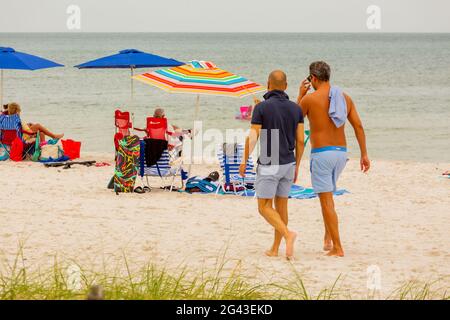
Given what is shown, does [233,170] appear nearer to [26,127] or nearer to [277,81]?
[277,81]

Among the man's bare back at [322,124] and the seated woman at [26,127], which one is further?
the seated woman at [26,127]

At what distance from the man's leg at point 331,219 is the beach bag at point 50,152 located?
24.8 feet

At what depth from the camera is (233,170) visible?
1122cm

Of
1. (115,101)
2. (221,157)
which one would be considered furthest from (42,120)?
(221,157)

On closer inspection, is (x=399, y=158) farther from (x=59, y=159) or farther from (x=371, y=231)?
(x=371, y=231)

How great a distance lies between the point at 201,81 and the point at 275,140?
14.0ft

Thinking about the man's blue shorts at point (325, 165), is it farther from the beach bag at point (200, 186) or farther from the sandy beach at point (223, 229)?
the beach bag at point (200, 186)

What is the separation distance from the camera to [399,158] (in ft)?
64.3

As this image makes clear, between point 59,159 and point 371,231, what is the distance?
6592 millimetres

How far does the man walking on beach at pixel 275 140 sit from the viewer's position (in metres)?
7.13

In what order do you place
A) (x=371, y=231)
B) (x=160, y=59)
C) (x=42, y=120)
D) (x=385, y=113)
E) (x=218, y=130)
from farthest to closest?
(x=385, y=113) < (x=42, y=120) < (x=218, y=130) < (x=160, y=59) < (x=371, y=231)

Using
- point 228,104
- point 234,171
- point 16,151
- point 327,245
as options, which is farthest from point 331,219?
point 228,104

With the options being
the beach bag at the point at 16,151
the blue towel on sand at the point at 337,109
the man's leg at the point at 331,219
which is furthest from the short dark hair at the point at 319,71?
the beach bag at the point at 16,151
